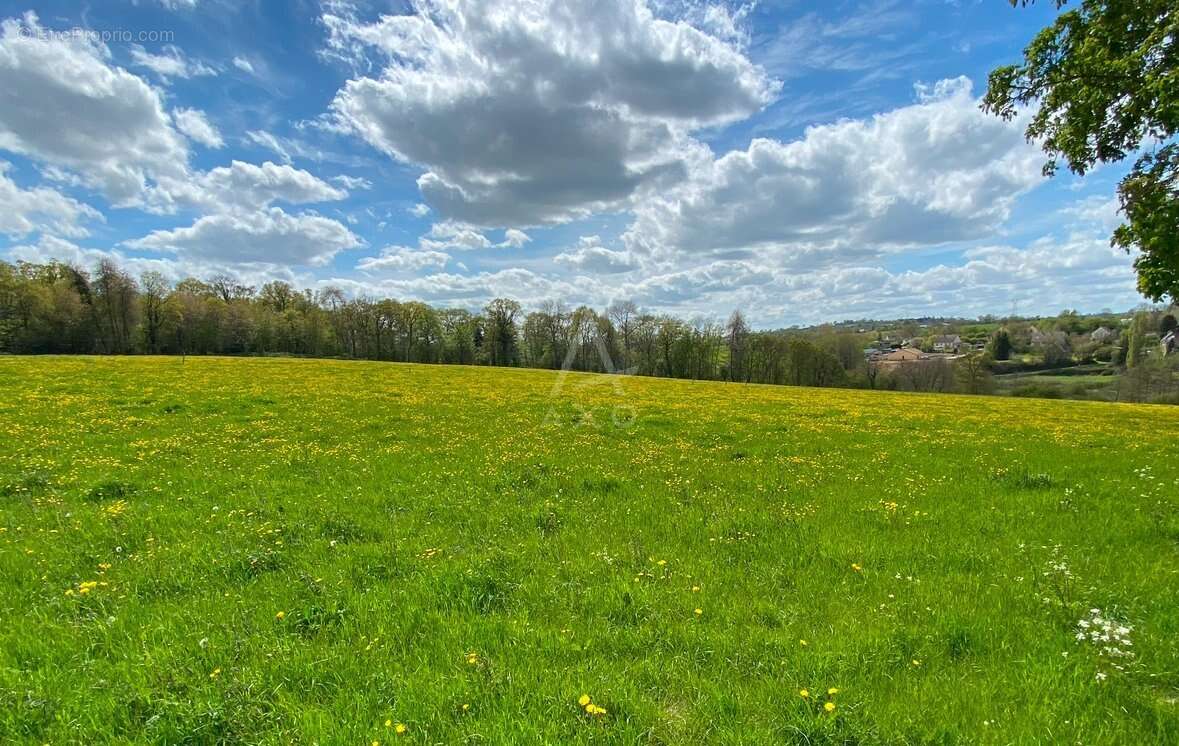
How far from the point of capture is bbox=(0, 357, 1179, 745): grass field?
162 inches

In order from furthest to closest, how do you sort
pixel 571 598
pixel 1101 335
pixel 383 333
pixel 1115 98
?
pixel 1101 335 → pixel 383 333 → pixel 1115 98 → pixel 571 598

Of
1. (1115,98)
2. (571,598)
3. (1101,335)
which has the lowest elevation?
(571,598)

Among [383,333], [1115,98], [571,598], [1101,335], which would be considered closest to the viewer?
[571,598]

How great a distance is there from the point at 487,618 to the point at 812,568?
4.63 meters

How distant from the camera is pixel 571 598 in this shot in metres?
6.08

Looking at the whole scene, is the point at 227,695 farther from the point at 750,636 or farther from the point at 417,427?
the point at 417,427

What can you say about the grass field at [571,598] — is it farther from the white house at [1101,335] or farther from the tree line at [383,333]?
the white house at [1101,335]

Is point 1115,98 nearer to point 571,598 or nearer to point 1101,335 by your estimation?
point 571,598

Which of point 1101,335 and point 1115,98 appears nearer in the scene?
point 1115,98

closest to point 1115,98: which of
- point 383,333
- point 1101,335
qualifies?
point 383,333

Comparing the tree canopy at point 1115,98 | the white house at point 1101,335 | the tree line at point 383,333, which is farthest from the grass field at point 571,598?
the white house at point 1101,335

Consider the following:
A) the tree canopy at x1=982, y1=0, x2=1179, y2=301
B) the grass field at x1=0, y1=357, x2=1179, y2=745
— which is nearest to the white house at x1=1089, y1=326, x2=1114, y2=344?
the tree canopy at x1=982, y1=0, x2=1179, y2=301

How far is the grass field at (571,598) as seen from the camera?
4.11 m

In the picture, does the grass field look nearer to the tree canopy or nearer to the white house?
the tree canopy
